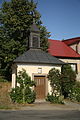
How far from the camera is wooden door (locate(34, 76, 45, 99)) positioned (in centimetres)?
1473

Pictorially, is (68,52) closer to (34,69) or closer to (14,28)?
(14,28)

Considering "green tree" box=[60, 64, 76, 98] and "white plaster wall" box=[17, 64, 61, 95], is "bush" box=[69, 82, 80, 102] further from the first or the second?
"white plaster wall" box=[17, 64, 61, 95]

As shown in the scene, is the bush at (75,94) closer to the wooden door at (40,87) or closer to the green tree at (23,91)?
Answer: the wooden door at (40,87)

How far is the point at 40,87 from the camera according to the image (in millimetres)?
14875

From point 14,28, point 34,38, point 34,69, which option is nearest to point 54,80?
point 34,69

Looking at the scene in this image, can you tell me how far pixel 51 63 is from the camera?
15.2m

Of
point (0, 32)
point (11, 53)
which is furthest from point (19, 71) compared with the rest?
point (0, 32)

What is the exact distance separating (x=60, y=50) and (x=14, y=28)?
8.28 meters

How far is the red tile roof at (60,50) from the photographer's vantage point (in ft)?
71.5

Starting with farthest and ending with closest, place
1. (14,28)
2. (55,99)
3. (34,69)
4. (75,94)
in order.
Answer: (14,28), (75,94), (34,69), (55,99)

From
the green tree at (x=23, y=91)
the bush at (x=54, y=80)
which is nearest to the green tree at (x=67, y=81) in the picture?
the bush at (x=54, y=80)

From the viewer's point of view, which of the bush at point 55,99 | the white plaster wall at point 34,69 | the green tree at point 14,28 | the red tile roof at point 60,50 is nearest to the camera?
the bush at point 55,99

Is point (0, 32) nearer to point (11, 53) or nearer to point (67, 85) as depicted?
point (11, 53)

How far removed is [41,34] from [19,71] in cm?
684
